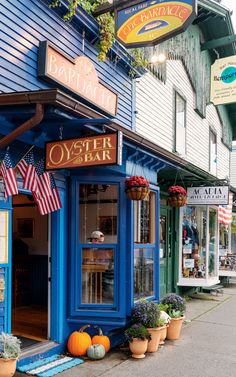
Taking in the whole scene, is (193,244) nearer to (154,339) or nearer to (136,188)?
(154,339)

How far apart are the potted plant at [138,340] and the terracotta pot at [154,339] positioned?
0.18 metres

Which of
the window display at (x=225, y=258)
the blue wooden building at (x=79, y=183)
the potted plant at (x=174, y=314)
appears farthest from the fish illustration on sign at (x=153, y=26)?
the window display at (x=225, y=258)

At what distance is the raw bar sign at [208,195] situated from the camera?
1128 centimetres

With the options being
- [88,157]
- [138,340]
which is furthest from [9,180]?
[138,340]

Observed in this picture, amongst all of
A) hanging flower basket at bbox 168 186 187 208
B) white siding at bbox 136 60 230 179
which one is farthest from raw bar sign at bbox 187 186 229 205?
hanging flower basket at bbox 168 186 187 208

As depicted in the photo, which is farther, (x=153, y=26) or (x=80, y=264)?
(x=80, y=264)

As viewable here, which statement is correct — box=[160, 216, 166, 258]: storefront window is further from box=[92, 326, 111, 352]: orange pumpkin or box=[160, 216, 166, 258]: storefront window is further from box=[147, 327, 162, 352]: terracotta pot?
box=[92, 326, 111, 352]: orange pumpkin

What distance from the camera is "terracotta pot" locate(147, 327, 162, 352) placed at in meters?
7.05

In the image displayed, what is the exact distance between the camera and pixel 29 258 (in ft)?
33.5

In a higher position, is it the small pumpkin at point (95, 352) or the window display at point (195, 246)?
the window display at point (195, 246)

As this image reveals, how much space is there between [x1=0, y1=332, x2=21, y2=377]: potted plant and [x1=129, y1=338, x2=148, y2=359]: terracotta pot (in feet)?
6.83

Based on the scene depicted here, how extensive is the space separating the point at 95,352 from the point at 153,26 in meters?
4.83

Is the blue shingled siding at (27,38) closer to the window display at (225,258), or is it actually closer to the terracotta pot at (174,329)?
the terracotta pot at (174,329)

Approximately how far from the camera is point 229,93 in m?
13.9
